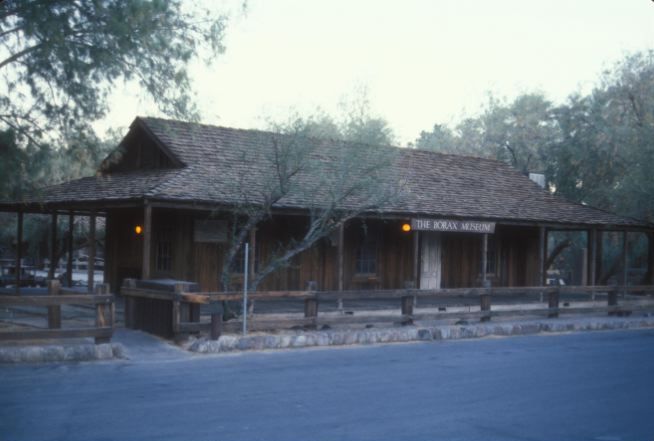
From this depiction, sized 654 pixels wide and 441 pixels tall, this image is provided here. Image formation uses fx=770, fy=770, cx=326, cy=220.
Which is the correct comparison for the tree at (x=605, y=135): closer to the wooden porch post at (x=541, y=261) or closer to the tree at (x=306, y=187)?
the wooden porch post at (x=541, y=261)

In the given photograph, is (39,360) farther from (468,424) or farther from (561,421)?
(561,421)

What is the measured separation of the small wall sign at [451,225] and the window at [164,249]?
638cm

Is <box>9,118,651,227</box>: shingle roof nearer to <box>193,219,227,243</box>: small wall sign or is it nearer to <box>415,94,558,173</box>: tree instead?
<box>193,219,227,243</box>: small wall sign

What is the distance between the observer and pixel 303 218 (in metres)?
21.5

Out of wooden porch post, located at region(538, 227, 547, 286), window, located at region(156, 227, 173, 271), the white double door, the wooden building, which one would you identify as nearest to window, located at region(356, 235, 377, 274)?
the wooden building

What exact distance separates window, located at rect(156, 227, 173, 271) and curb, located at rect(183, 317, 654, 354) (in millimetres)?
6624

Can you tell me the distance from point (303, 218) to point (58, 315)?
997 centimetres

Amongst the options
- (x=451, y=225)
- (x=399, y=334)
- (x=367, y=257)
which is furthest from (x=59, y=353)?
(x=367, y=257)

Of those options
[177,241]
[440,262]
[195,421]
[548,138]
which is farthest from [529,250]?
[195,421]

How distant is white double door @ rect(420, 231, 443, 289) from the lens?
23.6 metres

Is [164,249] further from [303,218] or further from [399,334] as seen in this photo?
[399,334]

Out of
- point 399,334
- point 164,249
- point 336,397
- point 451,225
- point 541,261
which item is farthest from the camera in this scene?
point 541,261

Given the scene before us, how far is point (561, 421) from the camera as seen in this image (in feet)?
26.6

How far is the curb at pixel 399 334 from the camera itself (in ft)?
43.4
